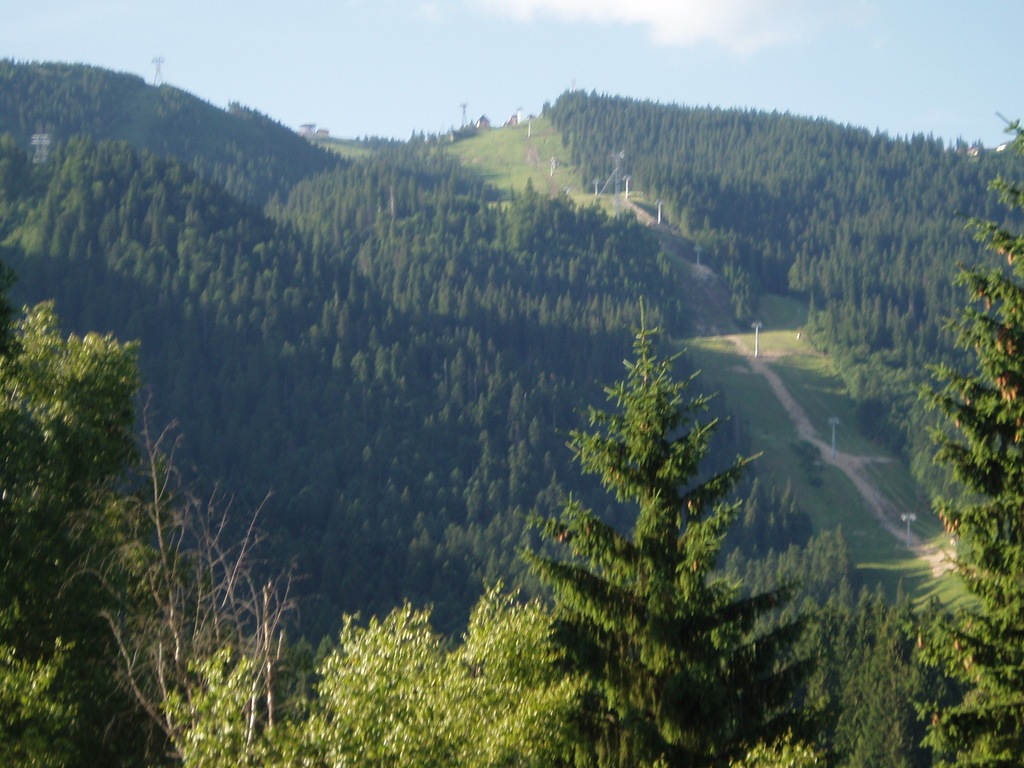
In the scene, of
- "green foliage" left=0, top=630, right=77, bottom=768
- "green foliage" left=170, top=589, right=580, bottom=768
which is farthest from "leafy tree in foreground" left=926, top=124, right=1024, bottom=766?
"green foliage" left=0, top=630, right=77, bottom=768

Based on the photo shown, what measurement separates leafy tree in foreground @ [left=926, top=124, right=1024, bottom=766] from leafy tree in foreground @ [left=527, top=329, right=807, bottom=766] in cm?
252

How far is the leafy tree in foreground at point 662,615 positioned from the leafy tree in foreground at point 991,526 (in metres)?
2.52

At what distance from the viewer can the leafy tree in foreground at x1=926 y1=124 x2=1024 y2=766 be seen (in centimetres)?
1534

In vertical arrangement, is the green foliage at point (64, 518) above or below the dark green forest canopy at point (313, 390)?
above

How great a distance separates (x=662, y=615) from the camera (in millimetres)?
17062

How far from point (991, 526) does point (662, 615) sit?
15.3 ft

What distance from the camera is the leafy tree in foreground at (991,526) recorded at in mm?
15336

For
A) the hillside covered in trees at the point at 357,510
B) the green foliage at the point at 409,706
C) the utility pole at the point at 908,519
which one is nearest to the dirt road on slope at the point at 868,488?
the utility pole at the point at 908,519

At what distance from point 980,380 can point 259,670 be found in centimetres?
1048

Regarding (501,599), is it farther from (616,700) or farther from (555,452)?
(555,452)

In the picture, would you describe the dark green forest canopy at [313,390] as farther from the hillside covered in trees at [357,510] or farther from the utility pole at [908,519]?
the utility pole at [908,519]

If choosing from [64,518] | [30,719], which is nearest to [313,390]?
[64,518]

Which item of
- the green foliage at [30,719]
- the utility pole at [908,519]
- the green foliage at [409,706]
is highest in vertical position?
the green foliage at [409,706]

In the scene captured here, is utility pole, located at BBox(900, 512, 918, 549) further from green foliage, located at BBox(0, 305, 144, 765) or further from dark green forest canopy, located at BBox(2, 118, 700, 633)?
green foliage, located at BBox(0, 305, 144, 765)
